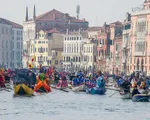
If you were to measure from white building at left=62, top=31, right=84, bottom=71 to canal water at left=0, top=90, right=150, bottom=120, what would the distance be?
322ft

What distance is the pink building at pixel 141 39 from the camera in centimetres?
13000

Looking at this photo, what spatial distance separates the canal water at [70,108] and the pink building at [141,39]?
47.4 metres

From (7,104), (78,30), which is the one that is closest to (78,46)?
(78,30)

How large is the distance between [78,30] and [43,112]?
12899cm

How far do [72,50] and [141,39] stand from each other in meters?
53.1

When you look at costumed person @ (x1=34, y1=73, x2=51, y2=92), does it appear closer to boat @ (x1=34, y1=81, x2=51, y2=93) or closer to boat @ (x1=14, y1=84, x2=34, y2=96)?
boat @ (x1=34, y1=81, x2=51, y2=93)

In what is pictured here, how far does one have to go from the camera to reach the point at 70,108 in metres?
69.0

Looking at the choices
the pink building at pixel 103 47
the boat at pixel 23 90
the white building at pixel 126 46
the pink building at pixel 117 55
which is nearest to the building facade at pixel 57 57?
the pink building at pixel 103 47

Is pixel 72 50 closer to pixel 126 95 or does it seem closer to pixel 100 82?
pixel 100 82

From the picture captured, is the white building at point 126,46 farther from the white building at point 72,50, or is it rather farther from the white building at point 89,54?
the white building at point 72,50

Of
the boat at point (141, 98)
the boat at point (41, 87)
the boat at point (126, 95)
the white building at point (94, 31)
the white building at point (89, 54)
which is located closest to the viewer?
the boat at point (141, 98)

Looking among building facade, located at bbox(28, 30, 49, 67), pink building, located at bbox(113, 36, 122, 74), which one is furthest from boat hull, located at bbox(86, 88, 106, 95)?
building facade, located at bbox(28, 30, 49, 67)

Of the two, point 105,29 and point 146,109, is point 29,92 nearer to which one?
point 146,109

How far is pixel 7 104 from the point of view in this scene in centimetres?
7125
